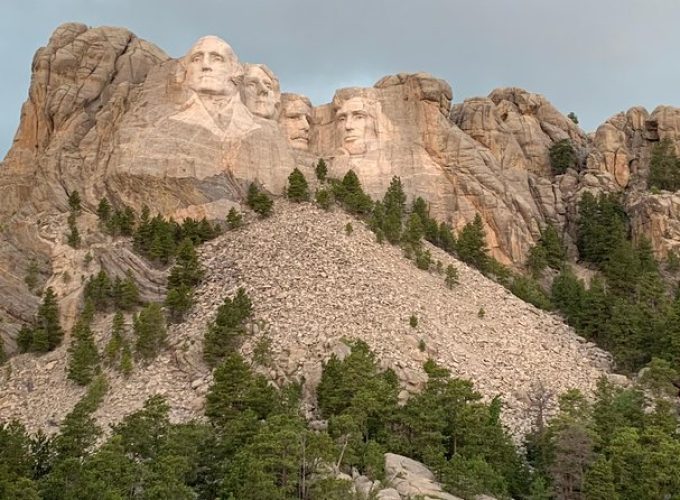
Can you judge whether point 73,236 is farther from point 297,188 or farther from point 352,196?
point 352,196

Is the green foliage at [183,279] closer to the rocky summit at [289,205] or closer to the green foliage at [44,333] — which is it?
the rocky summit at [289,205]

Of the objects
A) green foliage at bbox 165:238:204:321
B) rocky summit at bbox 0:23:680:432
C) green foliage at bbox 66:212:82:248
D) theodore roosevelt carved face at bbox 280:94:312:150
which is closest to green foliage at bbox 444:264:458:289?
rocky summit at bbox 0:23:680:432

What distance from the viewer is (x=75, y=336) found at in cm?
6153

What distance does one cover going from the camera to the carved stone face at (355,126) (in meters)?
84.2

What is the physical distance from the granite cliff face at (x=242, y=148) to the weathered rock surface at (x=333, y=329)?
267 inches

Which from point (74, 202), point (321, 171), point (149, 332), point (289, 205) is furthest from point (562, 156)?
point (149, 332)

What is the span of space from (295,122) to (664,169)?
30.7 m

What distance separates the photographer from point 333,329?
6016cm

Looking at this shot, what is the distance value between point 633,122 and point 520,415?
144ft

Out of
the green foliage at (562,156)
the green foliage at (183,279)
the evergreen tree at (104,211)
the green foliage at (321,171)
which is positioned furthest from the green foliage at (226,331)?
the green foliage at (562,156)

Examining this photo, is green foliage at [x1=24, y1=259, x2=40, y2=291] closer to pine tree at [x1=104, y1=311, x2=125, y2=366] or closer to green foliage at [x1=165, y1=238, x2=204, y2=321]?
pine tree at [x1=104, y1=311, x2=125, y2=366]

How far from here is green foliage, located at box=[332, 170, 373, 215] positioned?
2997 inches

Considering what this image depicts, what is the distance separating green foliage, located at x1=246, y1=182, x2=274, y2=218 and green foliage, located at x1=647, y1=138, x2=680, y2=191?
32.1 meters

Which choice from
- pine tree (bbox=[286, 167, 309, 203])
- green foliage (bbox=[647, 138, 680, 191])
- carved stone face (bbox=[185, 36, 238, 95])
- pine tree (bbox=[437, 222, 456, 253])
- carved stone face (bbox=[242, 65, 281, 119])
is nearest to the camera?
pine tree (bbox=[286, 167, 309, 203])
